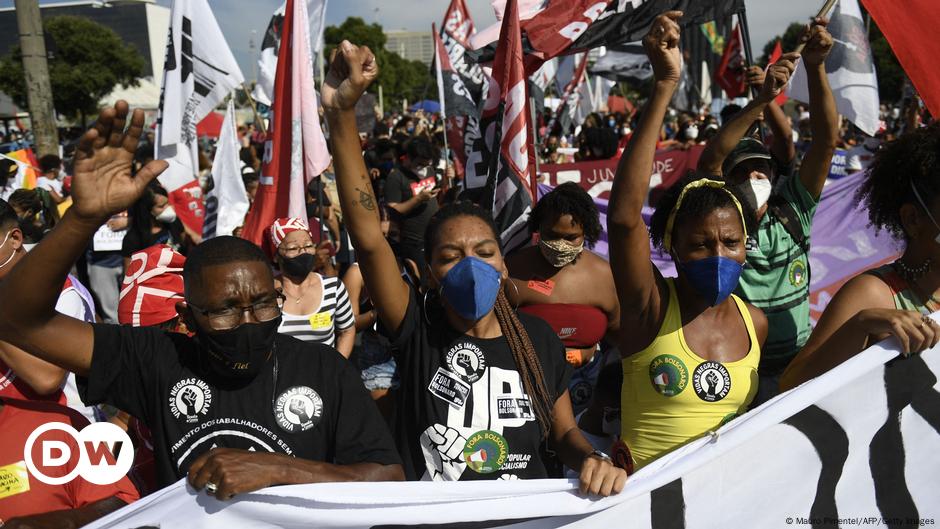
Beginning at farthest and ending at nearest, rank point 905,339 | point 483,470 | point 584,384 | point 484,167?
point 484,167, point 584,384, point 483,470, point 905,339

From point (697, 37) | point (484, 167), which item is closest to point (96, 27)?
point (697, 37)

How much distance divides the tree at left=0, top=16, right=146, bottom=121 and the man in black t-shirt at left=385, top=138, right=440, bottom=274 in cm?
4585

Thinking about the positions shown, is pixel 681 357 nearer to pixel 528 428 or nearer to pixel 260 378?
pixel 528 428

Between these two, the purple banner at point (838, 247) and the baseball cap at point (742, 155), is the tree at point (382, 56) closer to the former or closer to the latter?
the purple banner at point (838, 247)

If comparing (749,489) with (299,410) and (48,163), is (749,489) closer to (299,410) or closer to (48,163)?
(299,410)

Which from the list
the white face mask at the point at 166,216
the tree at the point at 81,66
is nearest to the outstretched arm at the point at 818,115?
the white face mask at the point at 166,216

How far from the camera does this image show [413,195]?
26.2 ft

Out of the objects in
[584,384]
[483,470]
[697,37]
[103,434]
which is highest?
[697,37]

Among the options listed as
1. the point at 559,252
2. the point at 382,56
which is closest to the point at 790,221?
the point at 559,252

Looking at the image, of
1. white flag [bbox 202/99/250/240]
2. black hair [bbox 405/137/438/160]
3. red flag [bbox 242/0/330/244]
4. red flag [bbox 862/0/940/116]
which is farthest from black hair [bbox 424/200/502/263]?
black hair [bbox 405/137/438/160]

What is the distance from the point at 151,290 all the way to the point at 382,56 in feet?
177

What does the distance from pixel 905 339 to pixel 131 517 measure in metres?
2.05

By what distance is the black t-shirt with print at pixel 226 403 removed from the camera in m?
2.16

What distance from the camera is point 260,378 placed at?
2.24 m
